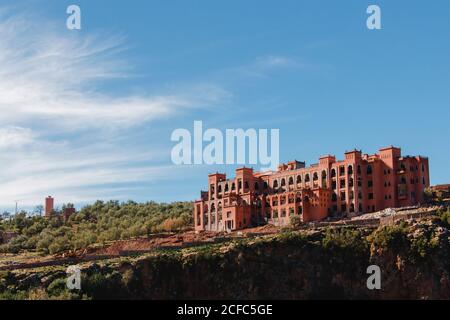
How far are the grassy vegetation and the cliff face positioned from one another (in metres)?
30.9

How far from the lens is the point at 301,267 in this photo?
96.6 meters

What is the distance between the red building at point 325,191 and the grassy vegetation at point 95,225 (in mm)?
15015

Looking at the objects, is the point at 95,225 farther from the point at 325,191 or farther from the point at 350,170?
the point at 350,170

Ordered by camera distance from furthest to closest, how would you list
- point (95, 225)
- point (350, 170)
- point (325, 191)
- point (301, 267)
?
point (95, 225) → point (325, 191) → point (350, 170) → point (301, 267)

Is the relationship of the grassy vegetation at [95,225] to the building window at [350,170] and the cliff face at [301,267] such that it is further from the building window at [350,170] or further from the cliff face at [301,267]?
the building window at [350,170]

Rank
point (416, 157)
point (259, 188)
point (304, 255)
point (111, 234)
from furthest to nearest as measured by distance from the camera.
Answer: point (111, 234) → point (259, 188) → point (416, 157) → point (304, 255)

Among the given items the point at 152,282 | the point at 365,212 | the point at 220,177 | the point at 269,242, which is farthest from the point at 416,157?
the point at 152,282

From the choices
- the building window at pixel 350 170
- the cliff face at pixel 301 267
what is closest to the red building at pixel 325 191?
the building window at pixel 350 170

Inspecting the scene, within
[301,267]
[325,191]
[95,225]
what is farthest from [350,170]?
[95,225]

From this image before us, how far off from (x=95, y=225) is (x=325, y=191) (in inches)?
2219

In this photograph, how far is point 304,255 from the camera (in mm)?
97062

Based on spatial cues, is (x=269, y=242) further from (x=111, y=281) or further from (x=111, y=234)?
(x=111, y=234)

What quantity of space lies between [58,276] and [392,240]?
42.6 m
